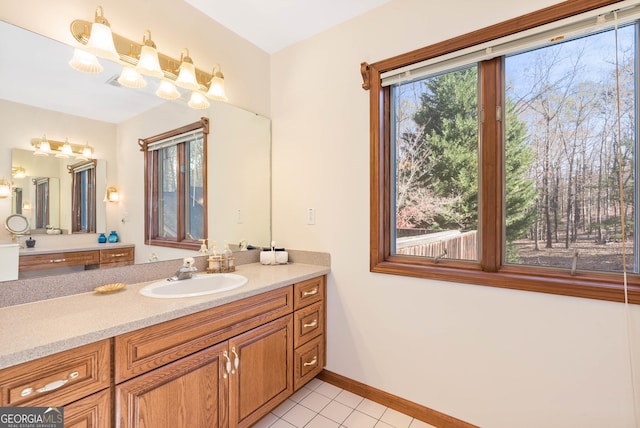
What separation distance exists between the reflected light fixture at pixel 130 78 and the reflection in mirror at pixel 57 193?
16.9 inches

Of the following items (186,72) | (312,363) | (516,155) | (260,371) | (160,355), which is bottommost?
(312,363)

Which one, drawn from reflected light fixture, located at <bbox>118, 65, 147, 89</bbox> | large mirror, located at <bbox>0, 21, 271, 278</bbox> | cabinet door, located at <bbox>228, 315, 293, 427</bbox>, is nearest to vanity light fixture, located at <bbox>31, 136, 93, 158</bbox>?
large mirror, located at <bbox>0, 21, 271, 278</bbox>

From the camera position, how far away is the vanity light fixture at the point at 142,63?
1330 mm

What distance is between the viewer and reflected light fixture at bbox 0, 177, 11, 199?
3.91 feet

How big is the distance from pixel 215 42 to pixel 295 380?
88.6 inches

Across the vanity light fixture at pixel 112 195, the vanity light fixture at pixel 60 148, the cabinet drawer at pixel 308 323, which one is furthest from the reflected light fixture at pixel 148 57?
the cabinet drawer at pixel 308 323

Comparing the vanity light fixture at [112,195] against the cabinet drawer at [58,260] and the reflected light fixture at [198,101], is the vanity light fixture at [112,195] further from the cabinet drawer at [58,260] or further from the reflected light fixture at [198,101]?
the reflected light fixture at [198,101]

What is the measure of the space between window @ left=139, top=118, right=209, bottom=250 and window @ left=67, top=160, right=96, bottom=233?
26 cm

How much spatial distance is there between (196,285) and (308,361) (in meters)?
0.87

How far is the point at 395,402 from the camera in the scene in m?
1.76

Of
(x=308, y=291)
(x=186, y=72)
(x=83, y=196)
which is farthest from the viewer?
(x=308, y=291)

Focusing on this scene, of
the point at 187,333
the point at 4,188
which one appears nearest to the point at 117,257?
the point at 4,188

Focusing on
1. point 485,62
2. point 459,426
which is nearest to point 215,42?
point 485,62

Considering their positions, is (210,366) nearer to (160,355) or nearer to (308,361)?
(160,355)
